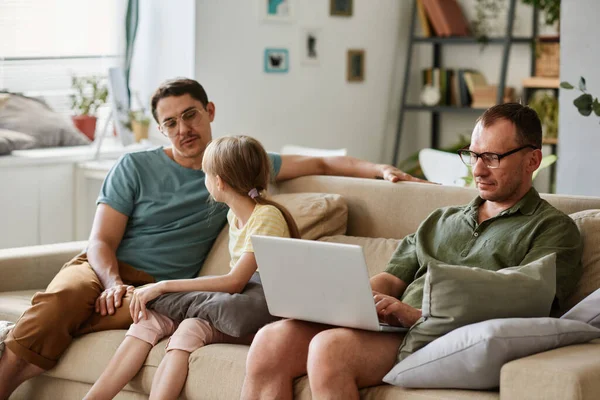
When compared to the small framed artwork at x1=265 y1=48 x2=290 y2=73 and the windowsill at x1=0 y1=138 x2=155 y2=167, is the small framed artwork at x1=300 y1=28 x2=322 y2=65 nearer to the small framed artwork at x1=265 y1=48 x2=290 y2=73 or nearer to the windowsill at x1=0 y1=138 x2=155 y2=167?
the small framed artwork at x1=265 y1=48 x2=290 y2=73

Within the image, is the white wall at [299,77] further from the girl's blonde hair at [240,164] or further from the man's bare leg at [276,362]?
the man's bare leg at [276,362]

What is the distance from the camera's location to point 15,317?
3178mm

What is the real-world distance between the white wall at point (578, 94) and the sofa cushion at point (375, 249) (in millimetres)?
1568

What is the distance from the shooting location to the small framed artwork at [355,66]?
20.9 ft

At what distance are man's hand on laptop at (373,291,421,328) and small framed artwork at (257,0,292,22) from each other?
3.52m

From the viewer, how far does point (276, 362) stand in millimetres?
2463

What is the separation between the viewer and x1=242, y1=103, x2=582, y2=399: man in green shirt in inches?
93.8

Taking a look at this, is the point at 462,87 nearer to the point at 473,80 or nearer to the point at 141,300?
the point at 473,80

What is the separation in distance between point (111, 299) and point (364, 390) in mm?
984

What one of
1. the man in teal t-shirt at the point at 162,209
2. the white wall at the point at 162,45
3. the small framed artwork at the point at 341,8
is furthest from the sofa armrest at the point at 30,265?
the small framed artwork at the point at 341,8

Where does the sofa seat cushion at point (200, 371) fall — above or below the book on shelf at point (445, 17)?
below

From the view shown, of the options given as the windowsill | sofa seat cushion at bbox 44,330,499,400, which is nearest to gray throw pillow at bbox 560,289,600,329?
sofa seat cushion at bbox 44,330,499,400

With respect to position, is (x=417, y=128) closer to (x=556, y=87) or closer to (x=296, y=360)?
(x=556, y=87)

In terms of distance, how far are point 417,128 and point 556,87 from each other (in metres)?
1.12
